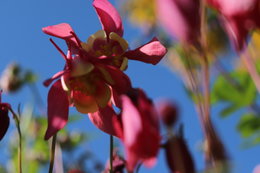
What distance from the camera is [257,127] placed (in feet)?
3.62

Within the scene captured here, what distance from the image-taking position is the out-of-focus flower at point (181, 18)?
1.00 ft

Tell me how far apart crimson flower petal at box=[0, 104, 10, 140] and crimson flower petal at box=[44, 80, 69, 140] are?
40 millimetres

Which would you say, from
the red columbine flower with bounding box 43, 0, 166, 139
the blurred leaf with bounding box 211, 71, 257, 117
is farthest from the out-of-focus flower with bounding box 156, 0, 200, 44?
the blurred leaf with bounding box 211, 71, 257, 117

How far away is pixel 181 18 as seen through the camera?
0.31 meters

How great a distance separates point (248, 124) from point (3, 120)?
2.46 ft

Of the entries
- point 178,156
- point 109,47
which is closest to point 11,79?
point 109,47

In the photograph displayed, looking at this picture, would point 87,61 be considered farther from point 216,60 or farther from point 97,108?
point 216,60

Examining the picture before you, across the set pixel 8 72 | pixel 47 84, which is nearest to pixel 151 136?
pixel 47 84

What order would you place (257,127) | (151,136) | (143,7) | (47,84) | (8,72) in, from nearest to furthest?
1. (151,136)
2. (47,84)
3. (257,127)
4. (8,72)
5. (143,7)

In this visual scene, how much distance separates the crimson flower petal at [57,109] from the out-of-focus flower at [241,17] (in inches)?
7.2

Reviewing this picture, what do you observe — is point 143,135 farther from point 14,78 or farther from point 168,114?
point 14,78

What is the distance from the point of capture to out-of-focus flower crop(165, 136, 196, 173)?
33 centimetres

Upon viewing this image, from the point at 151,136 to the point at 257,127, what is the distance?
2.75 feet

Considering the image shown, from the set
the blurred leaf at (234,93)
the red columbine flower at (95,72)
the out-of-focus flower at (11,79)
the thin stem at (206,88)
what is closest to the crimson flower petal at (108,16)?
the red columbine flower at (95,72)
